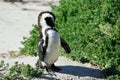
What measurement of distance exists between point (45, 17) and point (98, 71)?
54.4 inches

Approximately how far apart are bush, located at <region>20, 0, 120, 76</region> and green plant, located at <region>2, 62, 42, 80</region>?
130 centimetres

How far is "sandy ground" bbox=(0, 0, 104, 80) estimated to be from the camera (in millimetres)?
8281

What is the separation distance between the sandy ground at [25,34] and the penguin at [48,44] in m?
0.25

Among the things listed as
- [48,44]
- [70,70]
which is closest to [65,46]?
[70,70]

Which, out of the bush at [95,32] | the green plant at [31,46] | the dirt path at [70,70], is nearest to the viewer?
the dirt path at [70,70]

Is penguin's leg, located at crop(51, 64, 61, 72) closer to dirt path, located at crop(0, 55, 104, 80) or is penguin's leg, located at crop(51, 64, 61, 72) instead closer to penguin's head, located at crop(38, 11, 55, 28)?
dirt path, located at crop(0, 55, 104, 80)

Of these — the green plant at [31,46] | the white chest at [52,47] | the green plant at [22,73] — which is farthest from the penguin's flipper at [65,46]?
the green plant at [31,46]

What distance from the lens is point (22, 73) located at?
25.5ft

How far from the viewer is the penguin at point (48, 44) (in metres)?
8.07

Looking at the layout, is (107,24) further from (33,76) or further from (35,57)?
(33,76)

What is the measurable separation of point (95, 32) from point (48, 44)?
144 cm

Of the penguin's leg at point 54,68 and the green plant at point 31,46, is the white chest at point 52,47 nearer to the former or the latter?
the penguin's leg at point 54,68

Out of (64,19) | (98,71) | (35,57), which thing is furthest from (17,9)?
(98,71)

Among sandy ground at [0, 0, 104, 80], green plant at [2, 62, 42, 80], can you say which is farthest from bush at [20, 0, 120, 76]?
green plant at [2, 62, 42, 80]
